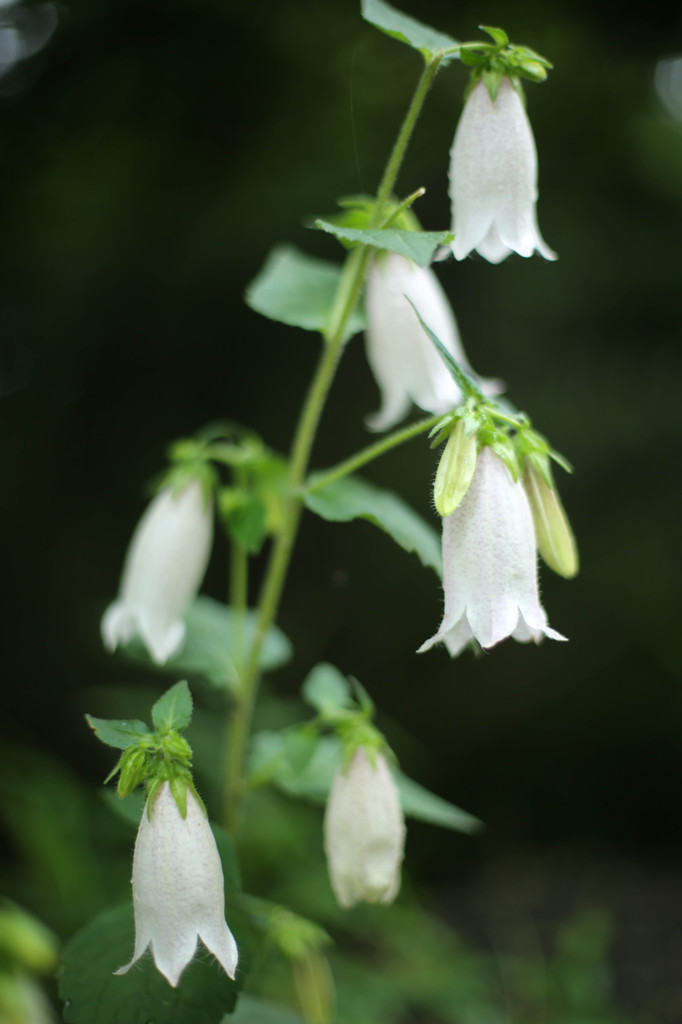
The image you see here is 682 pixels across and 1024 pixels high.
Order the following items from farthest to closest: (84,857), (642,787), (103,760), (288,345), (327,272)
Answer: (642,787), (103,760), (288,345), (84,857), (327,272)

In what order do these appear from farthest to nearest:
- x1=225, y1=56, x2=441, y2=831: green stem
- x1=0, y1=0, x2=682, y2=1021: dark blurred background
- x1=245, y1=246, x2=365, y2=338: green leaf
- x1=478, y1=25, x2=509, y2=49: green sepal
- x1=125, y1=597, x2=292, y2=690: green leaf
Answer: x1=0, y1=0, x2=682, y2=1021: dark blurred background < x1=125, y1=597, x2=292, y2=690: green leaf < x1=245, y1=246, x2=365, y2=338: green leaf < x1=225, y1=56, x2=441, y2=831: green stem < x1=478, y1=25, x2=509, y2=49: green sepal

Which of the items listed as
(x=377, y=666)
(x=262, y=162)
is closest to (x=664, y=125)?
(x=262, y=162)

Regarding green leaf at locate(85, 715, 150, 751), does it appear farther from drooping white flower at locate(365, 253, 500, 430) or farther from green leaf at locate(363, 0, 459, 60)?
green leaf at locate(363, 0, 459, 60)

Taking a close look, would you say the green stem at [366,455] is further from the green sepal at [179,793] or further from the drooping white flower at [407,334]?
the green sepal at [179,793]

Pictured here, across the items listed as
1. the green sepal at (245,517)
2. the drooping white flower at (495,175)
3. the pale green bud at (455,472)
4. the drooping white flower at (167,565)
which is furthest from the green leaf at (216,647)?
the drooping white flower at (495,175)

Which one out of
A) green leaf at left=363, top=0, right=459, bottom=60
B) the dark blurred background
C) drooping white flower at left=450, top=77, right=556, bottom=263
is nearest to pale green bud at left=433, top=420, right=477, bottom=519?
drooping white flower at left=450, top=77, right=556, bottom=263

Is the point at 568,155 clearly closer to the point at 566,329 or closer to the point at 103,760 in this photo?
the point at 566,329
